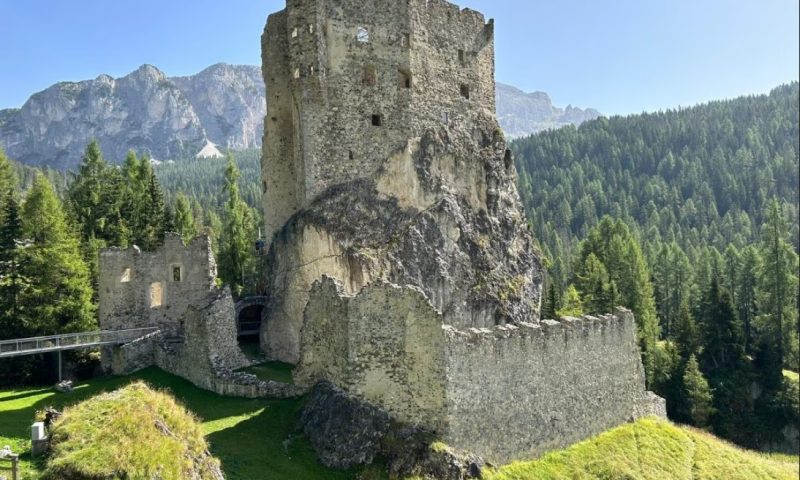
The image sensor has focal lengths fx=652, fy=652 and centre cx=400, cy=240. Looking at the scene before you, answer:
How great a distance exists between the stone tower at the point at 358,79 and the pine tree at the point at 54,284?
1028cm

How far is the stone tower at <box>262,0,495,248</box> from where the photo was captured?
32438mm

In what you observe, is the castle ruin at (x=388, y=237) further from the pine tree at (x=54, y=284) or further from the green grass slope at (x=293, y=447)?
the pine tree at (x=54, y=284)

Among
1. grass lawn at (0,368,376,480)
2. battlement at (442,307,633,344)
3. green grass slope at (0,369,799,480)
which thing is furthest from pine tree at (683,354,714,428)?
grass lawn at (0,368,376,480)

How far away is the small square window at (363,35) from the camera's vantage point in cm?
3284

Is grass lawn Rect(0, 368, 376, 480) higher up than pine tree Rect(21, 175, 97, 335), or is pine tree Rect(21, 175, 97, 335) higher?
pine tree Rect(21, 175, 97, 335)

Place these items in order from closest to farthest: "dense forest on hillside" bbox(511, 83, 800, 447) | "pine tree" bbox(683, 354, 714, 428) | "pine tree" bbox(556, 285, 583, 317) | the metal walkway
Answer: the metal walkway → "pine tree" bbox(683, 354, 714, 428) → "dense forest on hillside" bbox(511, 83, 800, 447) → "pine tree" bbox(556, 285, 583, 317)

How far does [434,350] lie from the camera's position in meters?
20.5

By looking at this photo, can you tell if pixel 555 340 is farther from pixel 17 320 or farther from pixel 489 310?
pixel 17 320

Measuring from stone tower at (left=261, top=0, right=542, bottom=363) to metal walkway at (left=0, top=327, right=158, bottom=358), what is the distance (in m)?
6.64

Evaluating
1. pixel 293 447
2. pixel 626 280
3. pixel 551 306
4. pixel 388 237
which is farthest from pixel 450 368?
pixel 626 280

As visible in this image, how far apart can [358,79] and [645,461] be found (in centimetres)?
2182

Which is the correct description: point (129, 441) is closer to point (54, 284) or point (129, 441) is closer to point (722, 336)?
point (54, 284)

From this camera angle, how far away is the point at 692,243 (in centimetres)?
11700

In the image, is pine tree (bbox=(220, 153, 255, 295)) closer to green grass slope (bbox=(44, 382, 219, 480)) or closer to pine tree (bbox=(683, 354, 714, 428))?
green grass slope (bbox=(44, 382, 219, 480))
